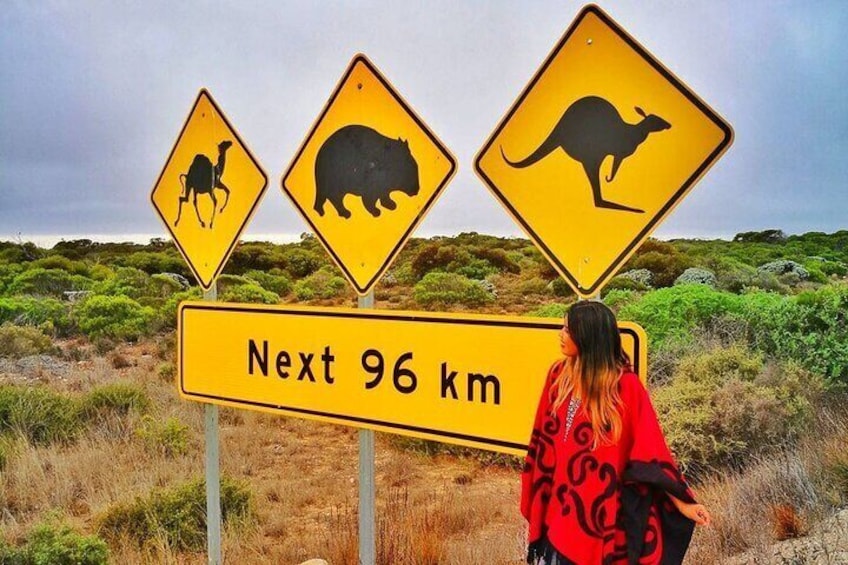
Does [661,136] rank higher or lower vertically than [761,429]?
higher

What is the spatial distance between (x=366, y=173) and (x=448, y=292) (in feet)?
48.7

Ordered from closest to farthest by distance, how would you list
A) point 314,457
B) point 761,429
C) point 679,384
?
1. point 761,429
2. point 679,384
3. point 314,457

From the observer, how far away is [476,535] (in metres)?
5.30

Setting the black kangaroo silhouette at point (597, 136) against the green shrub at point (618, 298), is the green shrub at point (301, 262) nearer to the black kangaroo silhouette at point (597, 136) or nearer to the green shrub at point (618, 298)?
the green shrub at point (618, 298)

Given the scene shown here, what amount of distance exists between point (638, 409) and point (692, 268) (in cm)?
1898

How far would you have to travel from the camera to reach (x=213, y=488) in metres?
4.23

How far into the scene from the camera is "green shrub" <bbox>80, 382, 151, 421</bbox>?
9328 millimetres

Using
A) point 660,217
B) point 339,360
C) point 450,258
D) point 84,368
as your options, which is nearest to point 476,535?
point 339,360

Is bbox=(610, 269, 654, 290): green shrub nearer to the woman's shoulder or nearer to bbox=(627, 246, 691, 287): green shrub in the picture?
bbox=(627, 246, 691, 287): green shrub

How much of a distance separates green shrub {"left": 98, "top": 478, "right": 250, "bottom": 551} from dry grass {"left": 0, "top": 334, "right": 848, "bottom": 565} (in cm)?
15

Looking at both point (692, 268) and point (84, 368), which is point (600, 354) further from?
point (692, 268)

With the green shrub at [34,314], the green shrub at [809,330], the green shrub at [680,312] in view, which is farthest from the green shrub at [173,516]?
the green shrub at [34,314]

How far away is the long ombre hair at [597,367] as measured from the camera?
6.94 feet

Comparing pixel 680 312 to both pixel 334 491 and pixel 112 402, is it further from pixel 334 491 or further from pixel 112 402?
pixel 112 402
